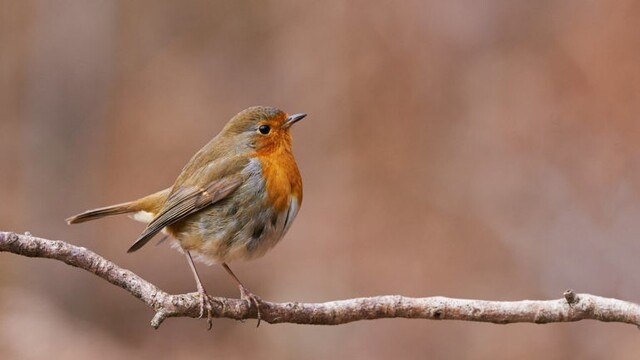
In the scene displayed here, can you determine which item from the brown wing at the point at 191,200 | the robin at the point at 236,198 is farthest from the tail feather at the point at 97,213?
the brown wing at the point at 191,200

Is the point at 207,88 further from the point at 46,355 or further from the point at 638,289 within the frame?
the point at 638,289

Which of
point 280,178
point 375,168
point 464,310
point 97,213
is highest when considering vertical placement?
point 375,168

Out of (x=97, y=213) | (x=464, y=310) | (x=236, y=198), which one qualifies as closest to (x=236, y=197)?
(x=236, y=198)

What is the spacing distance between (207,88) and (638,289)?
6.41 meters

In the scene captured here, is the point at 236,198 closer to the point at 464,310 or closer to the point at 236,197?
the point at 236,197

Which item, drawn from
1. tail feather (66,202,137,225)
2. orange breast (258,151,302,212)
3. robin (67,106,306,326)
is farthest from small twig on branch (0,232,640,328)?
tail feather (66,202,137,225)

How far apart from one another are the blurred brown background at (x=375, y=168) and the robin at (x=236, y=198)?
4386 mm

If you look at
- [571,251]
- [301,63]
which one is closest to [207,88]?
[301,63]

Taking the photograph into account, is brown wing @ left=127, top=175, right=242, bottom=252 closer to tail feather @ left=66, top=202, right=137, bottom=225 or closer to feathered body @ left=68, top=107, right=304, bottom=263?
feathered body @ left=68, top=107, right=304, bottom=263

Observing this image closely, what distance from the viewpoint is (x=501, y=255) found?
9.27 m

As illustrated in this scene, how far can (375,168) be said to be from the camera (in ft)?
34.2

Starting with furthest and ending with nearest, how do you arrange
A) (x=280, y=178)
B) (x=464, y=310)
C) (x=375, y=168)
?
(x=375, y=168) < (x=280, y=178) < (x=464, y=310)

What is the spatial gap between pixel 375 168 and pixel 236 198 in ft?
20.1

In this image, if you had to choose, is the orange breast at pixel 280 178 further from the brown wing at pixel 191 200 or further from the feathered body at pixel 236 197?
the brown wing at pixel 191 200
